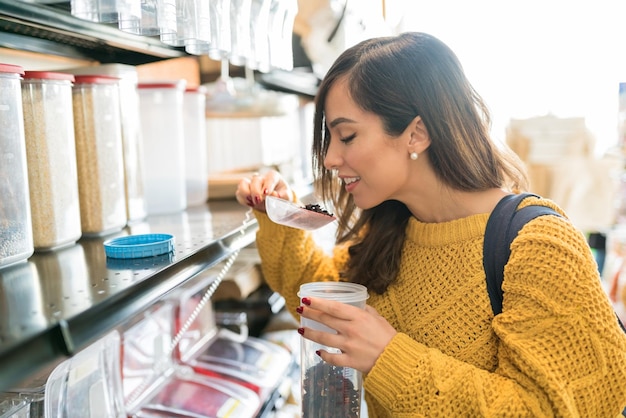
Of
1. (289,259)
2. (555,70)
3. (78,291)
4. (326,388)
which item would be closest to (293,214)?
(289,259)

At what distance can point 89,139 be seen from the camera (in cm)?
108

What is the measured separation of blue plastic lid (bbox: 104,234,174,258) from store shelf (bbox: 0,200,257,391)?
0.04ft

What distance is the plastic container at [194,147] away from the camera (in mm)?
1595

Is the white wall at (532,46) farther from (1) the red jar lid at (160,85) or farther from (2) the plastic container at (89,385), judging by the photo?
(2) the plastic container at (89,385)

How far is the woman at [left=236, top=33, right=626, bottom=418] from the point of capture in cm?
101

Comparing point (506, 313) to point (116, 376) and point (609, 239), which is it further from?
point (609, 239)

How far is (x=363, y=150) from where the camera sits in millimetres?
1161

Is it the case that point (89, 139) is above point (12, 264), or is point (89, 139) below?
above

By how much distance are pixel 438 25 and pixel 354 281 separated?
260cm

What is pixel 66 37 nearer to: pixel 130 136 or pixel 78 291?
pixel 130 136

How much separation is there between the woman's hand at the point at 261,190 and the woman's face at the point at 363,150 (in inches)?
7.9

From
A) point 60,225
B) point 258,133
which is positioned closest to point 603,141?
point 258,133

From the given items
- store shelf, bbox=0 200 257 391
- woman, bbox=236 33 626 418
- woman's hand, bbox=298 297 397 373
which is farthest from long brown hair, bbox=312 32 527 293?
store shelf, bbox=0 200 257 391

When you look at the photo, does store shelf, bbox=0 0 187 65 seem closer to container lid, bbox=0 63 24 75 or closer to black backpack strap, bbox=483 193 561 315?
container lid, bbox=0 63 24 75
